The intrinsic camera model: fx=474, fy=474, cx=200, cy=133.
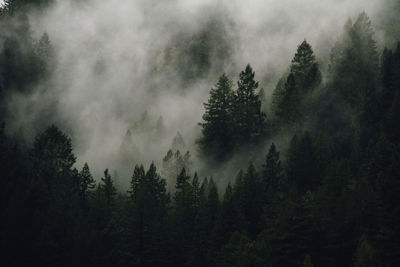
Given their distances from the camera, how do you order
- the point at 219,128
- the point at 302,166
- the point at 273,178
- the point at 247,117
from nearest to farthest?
the point at 302,166 → the point at 273,178 → the point at 247,117 → the point at 219,128

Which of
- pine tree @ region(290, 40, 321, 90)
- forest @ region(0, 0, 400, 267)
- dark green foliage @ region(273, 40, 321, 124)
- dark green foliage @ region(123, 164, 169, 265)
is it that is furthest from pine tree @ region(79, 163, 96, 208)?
pine tree @ region(290, 40, 321, 90)

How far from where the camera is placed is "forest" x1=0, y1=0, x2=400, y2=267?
138ft

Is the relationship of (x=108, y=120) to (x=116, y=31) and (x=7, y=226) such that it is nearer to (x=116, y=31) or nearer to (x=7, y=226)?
(x=116, y=31)

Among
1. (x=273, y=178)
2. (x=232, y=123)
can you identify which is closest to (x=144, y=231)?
(x=273, y=178)

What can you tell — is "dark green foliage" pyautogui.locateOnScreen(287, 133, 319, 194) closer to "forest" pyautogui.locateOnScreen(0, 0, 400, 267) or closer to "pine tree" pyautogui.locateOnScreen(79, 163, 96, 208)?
"forest" pyautogui.locateOnScreen(0, 0, 400, 267)

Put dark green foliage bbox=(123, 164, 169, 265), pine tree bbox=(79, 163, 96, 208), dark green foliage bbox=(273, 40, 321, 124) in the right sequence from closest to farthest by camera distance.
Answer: dark green foliage bbox=(123, 164, 169, 265) < pine tree bbox=(79, 163, 96, 208) < dark green foliage bbox=(273, 40, 321, 124)

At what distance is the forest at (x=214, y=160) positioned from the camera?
42.2m

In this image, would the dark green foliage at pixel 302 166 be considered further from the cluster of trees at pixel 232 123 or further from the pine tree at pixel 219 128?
the pine tree at pixel 219 128

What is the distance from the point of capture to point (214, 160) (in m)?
75.8

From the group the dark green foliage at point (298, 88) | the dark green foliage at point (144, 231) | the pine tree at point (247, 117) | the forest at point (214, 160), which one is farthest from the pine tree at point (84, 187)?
the dark green foliage at point (298, 88)

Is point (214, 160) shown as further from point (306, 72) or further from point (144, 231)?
point (144, 231)

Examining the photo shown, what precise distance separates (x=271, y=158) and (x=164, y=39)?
3466 inches

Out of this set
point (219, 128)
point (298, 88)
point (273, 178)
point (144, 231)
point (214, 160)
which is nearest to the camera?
point (144, 231)

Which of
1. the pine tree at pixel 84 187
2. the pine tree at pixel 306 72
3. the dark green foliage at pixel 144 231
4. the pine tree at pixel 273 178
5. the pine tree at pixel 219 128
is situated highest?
the pine tree at pixel 306 72
